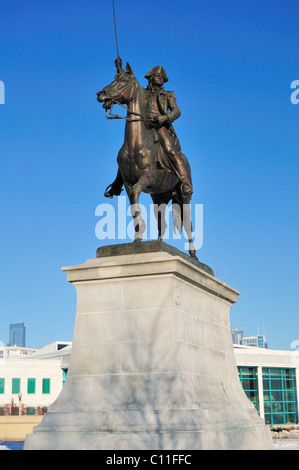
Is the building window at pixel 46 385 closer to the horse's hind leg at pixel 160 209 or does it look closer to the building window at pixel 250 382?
the building window at pixel 250 382

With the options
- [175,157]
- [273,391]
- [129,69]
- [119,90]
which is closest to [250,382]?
[273,391]

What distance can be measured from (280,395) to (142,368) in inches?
2073

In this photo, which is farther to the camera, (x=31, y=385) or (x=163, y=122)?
(x=31, y=385)

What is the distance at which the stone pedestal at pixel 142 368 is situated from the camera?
379 inches

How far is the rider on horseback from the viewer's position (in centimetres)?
1248

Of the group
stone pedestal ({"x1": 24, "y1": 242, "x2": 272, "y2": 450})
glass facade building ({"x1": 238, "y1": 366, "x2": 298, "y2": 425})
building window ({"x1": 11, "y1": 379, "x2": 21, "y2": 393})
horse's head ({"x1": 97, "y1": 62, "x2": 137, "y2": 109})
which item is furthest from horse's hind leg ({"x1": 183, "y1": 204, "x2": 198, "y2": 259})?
building window ({"x1": 11, "y1": 379, "x2": 21, "y2": 393})

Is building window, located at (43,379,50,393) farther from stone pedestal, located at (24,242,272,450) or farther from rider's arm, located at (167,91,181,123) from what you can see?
rider's arm, located at (167,91,181,123)

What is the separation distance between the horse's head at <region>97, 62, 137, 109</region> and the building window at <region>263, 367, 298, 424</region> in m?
50.4

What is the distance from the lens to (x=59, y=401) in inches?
415

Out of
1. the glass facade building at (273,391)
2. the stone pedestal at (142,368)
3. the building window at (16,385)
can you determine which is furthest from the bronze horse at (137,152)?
the building window at (16,385)

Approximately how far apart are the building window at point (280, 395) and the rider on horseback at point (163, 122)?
48977 mm

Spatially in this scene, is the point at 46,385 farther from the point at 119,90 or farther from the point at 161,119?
the point at 119,90

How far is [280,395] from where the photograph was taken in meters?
59.5
